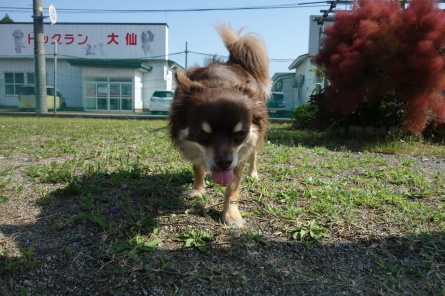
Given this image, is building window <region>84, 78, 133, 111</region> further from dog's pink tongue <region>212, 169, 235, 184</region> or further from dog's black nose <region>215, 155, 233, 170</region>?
dog's black nose <region>215, 155, 233, 170</region>

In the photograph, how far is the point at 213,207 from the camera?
9.66 feet

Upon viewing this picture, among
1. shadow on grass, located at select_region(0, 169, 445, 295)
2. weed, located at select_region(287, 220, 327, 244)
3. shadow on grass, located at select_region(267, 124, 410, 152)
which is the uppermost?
shadow on grass, located at select_region(267, 124, 410, 152)

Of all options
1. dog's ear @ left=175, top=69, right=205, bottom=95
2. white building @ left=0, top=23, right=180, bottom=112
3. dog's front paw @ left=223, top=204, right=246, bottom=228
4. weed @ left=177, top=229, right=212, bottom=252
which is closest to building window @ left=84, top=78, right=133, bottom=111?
white building @ left=0, top=23, right=180, bottom=112

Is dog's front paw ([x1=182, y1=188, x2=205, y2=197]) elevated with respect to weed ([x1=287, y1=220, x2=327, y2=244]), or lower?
elevated

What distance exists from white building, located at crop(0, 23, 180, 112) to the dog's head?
16454mm

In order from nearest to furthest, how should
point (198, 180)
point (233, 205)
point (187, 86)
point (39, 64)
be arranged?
point (233, 205) < point (187, 86) < point (198, 180) < point (39, 64)

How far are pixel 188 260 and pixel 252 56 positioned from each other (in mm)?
2843

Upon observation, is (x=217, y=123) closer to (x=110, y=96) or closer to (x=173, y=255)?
(x=173, y=255)

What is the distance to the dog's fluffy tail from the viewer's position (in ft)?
13.6

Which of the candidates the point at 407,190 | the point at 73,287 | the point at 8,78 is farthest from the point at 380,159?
the point at 8,78

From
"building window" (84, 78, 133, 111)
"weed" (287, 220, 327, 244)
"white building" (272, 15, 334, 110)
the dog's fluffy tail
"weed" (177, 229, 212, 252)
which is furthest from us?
"building window" (84, 78, 133, 111)

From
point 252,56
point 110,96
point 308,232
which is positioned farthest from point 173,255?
point 110,96

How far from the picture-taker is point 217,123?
2.58 meters

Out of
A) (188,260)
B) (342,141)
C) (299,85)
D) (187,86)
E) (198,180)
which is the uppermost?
(299,85)
